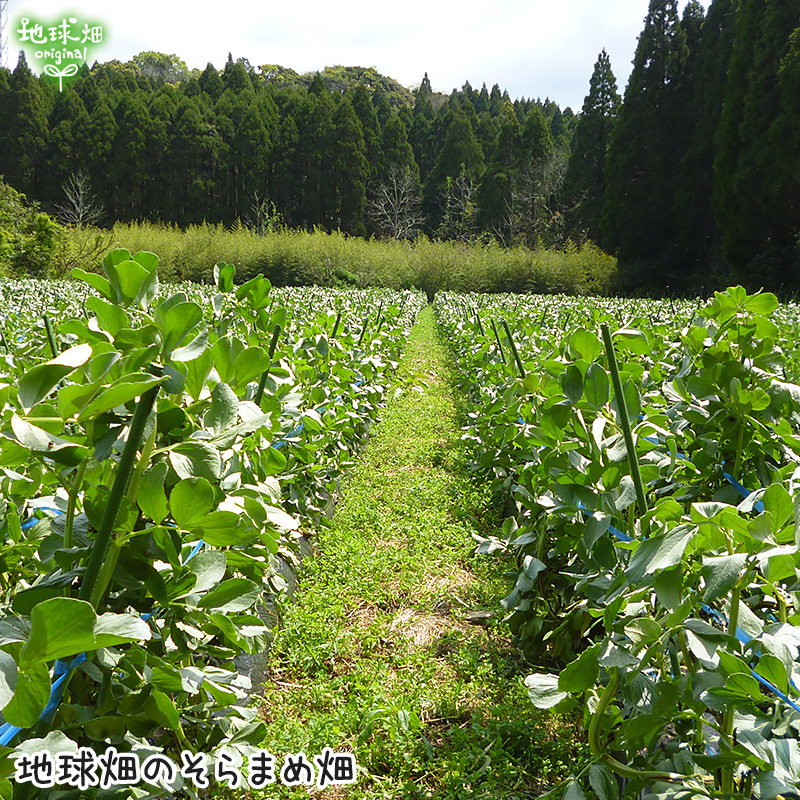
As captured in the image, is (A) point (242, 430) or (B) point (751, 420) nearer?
(A) point (242, 430)

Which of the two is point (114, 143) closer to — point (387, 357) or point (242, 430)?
point (387, 357)

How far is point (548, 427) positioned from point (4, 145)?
55811 mm

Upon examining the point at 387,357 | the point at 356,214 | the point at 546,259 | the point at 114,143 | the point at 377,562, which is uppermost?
the point at 114,143

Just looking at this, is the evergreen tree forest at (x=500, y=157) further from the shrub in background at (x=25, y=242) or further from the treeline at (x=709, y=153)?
the shrub in background at (x=25, y=242)

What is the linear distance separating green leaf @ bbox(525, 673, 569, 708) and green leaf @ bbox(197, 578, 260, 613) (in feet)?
1.54

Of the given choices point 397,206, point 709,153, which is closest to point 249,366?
point 709,153

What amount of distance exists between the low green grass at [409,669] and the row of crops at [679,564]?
0.26 m

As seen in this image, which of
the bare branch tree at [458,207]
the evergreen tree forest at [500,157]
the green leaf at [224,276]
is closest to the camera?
the green leaf at [224,276]

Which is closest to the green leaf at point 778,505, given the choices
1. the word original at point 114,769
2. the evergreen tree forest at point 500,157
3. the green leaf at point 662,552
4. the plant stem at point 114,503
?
the green leaf at point 662,552

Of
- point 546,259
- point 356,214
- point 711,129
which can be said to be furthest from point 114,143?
point 711,129

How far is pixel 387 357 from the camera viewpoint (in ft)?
19.4

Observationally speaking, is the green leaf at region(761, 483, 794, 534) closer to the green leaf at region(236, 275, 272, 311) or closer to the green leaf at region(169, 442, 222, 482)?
the green leaf at region(169, 442, 222, 482)

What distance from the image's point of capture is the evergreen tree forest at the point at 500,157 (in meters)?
20.0

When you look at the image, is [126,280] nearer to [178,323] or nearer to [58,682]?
[178,323]
